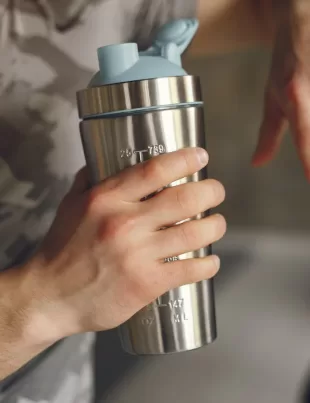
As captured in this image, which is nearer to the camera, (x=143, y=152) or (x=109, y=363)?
(x=143, y=152)

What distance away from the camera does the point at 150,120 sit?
1.22 ft

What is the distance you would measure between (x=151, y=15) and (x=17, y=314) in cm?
33

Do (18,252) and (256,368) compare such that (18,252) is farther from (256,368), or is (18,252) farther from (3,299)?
(256,368)

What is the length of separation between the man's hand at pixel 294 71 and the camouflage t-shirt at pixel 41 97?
0.55ft

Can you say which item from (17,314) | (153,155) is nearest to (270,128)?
(153,155)

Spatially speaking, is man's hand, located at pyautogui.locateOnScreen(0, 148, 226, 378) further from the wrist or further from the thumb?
the thumb

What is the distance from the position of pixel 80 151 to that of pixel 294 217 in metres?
0.42

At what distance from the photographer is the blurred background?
0.73m

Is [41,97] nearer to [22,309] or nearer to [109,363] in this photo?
[22,309]

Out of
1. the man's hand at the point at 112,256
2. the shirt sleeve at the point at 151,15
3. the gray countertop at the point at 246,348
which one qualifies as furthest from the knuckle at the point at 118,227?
the gray countertop at the point at 246,348

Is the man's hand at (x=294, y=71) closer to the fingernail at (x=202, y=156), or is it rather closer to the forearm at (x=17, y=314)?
the fingernail at (x=202, y=156)

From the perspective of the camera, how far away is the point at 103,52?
1.23ft

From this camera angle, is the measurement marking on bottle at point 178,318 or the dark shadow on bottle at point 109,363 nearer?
the measurement marking on bottle at point 178,318

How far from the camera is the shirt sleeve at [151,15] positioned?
57 cm
